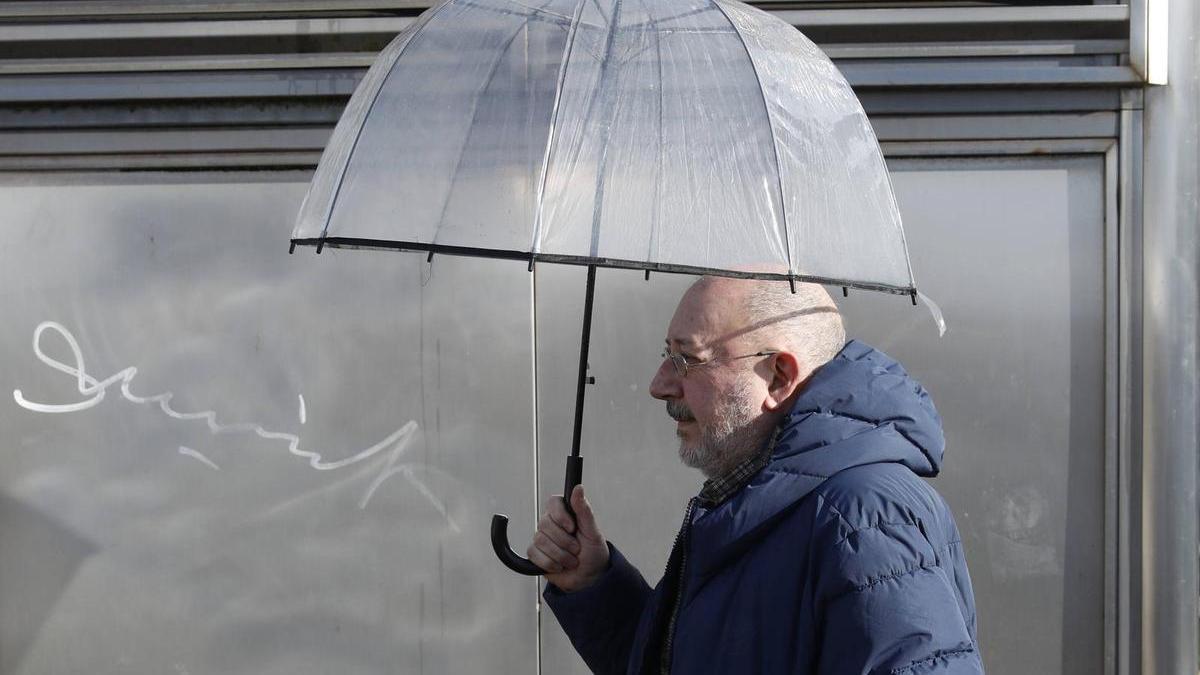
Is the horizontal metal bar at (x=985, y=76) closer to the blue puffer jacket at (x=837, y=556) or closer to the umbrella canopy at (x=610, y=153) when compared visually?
the umbrella canopy at (x=610, y=153)

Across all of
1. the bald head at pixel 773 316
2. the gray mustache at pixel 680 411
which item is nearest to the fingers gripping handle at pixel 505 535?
the gray mustache at pixel 680 411

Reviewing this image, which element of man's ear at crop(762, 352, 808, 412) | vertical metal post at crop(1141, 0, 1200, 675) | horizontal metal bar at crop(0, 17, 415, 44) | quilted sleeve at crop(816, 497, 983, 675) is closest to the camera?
quilted sleeve at crop(816, 497, 983, 675)

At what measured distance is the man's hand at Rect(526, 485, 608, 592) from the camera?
90.1 inches

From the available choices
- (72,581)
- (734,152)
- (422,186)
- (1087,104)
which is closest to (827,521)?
(734,152)

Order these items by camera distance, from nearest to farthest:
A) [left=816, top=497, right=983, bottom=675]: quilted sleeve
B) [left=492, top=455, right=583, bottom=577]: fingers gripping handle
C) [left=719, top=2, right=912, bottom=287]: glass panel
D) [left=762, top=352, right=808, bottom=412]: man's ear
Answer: [left=816, top=497, right=983, bottom=675]: quilted sleeve < [left=719, top=2, right=912, bottom=287]: glass panel < [left=762, top=352, right=808, bottom=412]: man's ear < [left=492, top=455, right=583, bottom=577]: fingers gripping handle

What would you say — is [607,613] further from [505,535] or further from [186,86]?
[186,86]

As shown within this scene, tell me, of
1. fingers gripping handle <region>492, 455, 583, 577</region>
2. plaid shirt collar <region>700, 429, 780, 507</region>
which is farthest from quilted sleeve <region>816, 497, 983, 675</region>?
fingers gripping handle <region>492, 455, 583, 577</region>

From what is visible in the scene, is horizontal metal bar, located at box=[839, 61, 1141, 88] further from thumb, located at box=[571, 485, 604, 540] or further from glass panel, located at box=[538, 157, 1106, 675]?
thumb, located at box=[571, 485, 604, 540]

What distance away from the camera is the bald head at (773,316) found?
209 cm

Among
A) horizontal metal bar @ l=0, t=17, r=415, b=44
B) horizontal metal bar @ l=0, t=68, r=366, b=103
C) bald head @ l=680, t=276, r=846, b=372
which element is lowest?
bald head @ l=680, t=276, r=846, b=372

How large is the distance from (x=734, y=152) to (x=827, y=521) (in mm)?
567

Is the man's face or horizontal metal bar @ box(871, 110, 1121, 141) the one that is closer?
the man's face

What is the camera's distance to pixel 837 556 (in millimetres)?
1788
